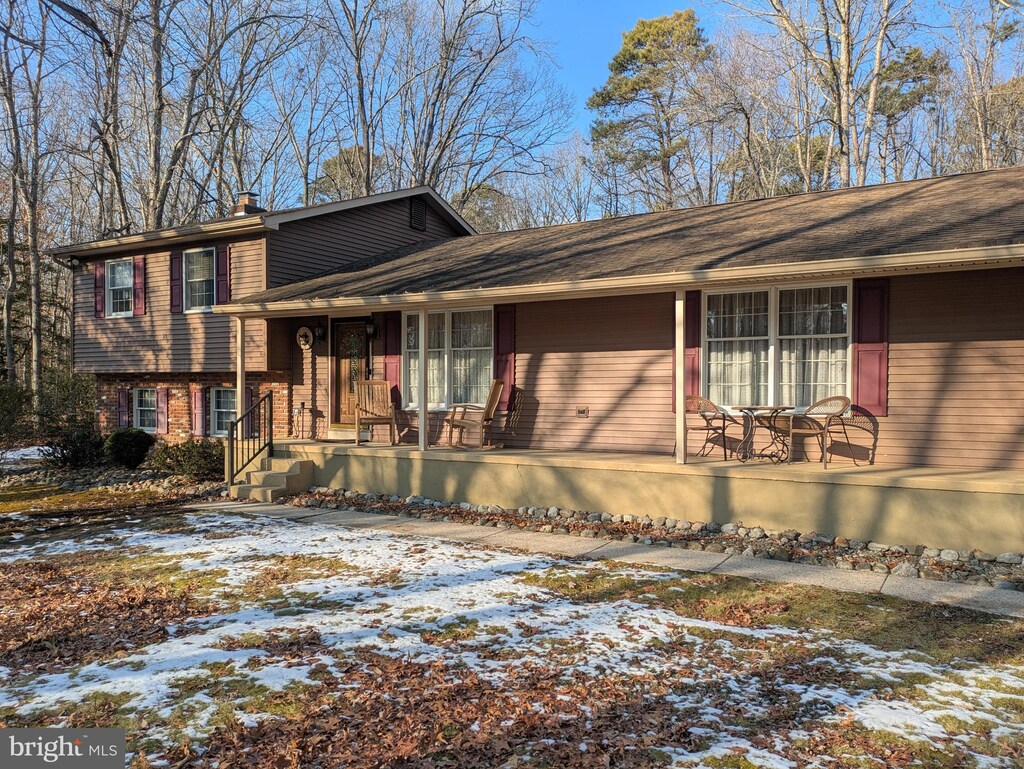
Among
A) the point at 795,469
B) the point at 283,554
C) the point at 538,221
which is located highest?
the point at 538,221

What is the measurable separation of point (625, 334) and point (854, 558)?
3936mm

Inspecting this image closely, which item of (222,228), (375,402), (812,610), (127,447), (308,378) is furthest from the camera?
(127,447)

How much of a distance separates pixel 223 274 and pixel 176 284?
1280 millimetres

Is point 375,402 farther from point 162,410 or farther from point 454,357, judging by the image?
point 162,410

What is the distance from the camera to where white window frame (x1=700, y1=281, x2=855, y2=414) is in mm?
7754

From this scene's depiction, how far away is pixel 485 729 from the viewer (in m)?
3.21

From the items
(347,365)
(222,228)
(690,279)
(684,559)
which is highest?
(222,228)

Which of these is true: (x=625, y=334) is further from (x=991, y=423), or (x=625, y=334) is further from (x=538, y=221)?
(x=538, y=221)

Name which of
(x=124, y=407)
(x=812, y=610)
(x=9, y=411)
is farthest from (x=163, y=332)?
(x=812, y=610)

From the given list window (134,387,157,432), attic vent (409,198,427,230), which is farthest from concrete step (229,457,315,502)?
attic vent (409,198,427,230)

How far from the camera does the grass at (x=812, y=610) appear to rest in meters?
4.34

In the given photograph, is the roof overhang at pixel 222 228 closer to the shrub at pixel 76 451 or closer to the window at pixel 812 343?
the shrub at pixel 76 451

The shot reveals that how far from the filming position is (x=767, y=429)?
326 inches

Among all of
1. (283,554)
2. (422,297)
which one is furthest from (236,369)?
(283,554)
